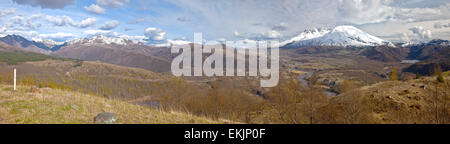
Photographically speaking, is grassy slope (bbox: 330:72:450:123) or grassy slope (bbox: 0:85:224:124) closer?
grassy slope (bbox: 0:85:224:124)

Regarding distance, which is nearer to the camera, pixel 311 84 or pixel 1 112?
pixel 1 112

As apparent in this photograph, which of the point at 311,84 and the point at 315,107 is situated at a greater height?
the point at 311,84

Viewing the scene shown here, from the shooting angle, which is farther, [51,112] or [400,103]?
[400,103]

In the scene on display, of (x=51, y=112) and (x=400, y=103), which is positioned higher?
(x=51, y=112)

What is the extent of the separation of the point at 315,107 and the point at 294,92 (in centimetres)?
280

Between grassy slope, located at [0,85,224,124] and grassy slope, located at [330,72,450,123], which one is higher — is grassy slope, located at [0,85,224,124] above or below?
above

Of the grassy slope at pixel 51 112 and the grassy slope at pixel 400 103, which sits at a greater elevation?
the grassy slope at pixel 51 112

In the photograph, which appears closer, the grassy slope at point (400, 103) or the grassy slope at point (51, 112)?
the grassy slope at point (51, 112)
